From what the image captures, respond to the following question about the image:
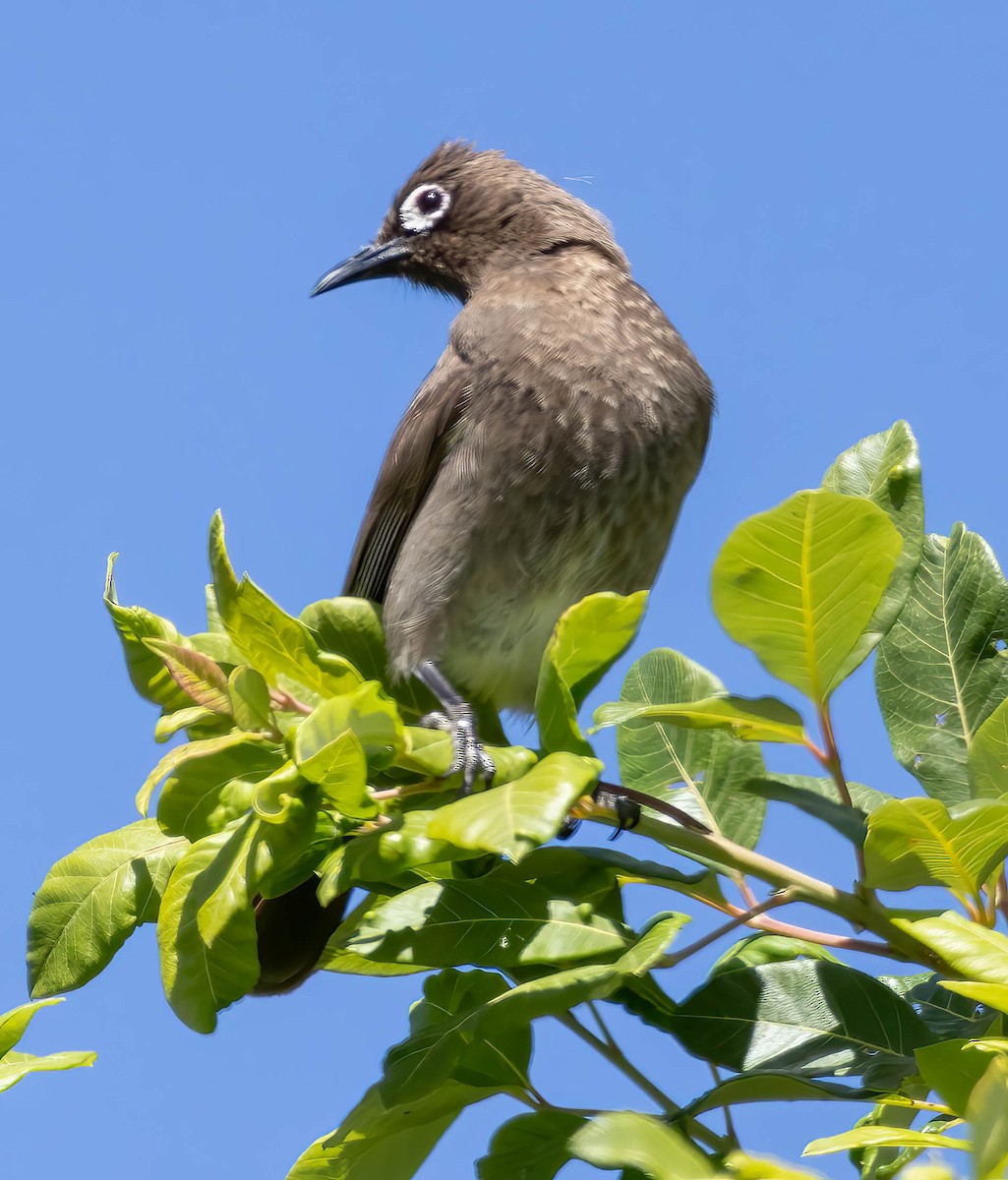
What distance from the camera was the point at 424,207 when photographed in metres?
5.93

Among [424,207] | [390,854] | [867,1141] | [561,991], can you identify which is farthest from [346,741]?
[424,207]

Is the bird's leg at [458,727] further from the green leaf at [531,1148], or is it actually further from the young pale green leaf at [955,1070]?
the young pale green leaf at [955,1070]

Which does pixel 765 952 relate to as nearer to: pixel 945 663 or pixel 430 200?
pixel 945 663

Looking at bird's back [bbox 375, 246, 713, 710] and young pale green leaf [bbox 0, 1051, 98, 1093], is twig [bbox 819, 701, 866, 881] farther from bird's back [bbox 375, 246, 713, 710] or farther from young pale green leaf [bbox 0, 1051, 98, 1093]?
bird's back [bbox 375, 246, 713, 710]

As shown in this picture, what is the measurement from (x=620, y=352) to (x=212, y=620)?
2.04m

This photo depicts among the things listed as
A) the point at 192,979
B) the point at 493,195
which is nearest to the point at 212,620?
the point at 192,979

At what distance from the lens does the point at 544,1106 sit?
228cm

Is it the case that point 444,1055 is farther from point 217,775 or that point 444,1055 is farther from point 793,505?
point 793,505

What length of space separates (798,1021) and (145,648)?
1.24 metres

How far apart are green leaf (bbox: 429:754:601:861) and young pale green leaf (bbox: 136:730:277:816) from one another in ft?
1.27

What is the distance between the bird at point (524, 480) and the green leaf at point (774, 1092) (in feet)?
5.53

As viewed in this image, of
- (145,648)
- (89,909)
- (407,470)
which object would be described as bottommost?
(89,909)

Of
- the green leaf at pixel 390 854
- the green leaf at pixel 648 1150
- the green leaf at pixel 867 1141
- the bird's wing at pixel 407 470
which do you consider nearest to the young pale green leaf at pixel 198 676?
the green leaf at pixel 390 854

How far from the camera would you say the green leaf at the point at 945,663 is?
2.66m
